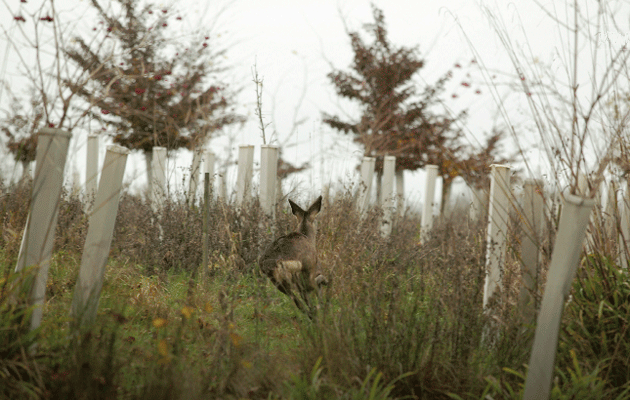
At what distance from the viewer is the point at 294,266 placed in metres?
5.10

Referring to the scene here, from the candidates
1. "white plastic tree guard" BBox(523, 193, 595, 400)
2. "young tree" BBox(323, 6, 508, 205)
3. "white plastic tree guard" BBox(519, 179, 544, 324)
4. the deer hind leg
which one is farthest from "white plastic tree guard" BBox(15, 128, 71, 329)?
"young tree" BBox(323, 6, 508, 205)

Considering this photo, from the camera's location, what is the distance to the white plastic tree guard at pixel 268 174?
761 cm

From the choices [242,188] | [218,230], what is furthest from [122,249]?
[242,188]

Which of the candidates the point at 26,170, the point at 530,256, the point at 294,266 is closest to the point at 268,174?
the point at 294,266

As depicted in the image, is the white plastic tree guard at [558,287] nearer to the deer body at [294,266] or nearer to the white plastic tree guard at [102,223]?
the deer body at [294,266]

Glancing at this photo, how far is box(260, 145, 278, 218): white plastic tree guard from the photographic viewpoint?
25.0 feet

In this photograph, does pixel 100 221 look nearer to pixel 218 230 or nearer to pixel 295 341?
pixel 295 341

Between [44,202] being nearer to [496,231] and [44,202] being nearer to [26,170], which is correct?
[26,170]

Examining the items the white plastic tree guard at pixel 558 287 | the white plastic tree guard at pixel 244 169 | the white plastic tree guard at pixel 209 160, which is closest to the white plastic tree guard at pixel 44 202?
the white plastic tree guard at pixel 558 287

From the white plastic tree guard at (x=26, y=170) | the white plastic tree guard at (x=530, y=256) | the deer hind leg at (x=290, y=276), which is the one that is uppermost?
the white plastic tree guard at (x=26, y=170)

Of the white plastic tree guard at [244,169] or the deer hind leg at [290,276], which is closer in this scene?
the deer hind leg at [290,276]

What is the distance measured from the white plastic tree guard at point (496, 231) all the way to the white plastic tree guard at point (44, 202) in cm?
311

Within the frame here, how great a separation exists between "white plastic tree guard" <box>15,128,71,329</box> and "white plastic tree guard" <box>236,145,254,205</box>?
440 centimetres

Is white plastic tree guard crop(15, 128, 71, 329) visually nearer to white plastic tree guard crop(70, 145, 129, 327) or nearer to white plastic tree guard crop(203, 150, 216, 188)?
white plastic tree guard crop(70, 145, 129, 327)
